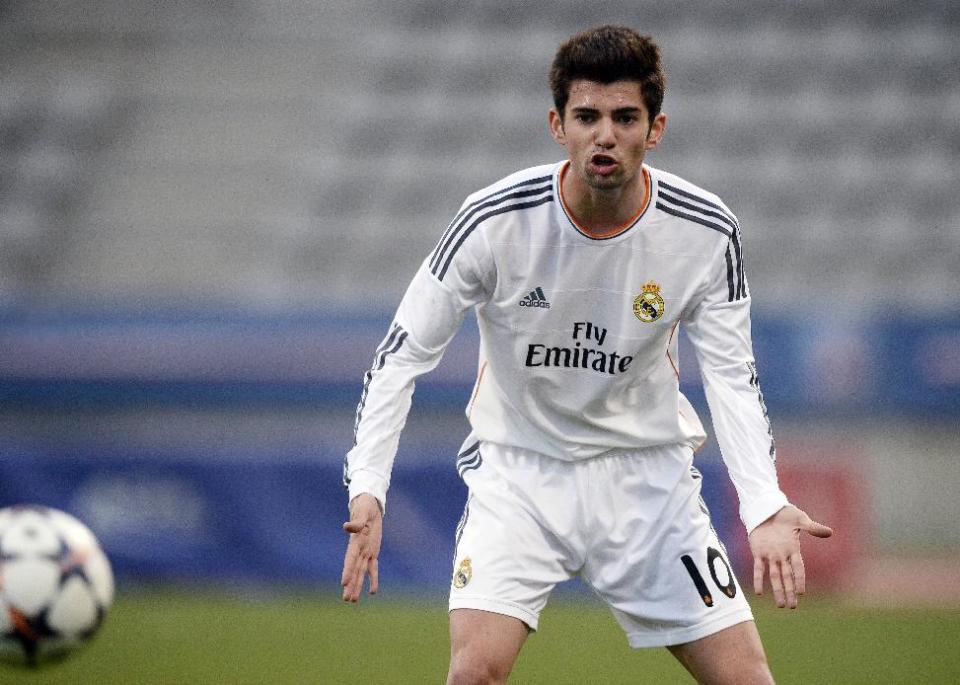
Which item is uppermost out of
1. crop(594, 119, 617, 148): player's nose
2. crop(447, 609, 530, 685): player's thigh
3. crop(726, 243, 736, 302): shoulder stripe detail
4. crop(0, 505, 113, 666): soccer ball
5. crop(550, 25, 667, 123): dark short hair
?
crop(550, 25, 667, 123): dark short hair

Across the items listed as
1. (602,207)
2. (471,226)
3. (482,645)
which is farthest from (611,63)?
(482,645)

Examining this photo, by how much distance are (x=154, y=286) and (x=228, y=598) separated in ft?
23.7

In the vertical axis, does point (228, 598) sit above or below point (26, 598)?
below

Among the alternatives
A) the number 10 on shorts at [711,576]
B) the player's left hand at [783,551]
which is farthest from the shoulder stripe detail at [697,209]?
the number 10 on shorts at [711,576]

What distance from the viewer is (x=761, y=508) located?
3.85 metres

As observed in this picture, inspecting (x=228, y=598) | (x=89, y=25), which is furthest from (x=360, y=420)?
(x=89, y=25)

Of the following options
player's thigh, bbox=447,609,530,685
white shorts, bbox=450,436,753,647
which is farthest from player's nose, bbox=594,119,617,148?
player's thigh, bbox=447,609,530,685

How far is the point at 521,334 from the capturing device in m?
4.25

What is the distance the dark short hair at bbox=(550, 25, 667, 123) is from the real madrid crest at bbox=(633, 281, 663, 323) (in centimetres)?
53

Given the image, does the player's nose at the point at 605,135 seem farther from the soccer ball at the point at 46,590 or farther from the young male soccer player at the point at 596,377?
the soccer ball at the point at 46,590

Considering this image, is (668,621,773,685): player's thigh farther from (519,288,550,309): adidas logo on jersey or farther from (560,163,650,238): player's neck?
(560,163,650,238): player's neck

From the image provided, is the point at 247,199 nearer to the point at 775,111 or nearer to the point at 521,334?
the point at 775,111

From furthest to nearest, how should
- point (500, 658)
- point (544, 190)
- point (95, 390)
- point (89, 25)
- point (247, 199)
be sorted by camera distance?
point (89, 25) < point (247, 199) < point (95, 390) < point (544, 190) < point (500, 658)

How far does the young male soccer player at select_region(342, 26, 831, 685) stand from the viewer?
3.97 m
